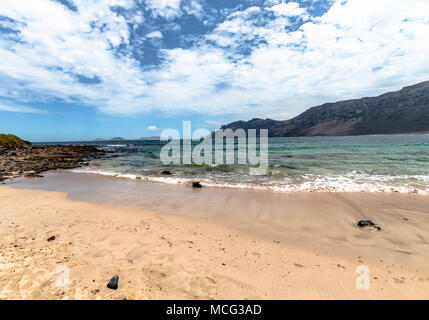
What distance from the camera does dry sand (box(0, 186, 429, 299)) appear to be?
290 centimetres

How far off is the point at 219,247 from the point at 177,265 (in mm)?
1082

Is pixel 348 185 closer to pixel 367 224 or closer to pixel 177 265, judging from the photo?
pixel 367 224

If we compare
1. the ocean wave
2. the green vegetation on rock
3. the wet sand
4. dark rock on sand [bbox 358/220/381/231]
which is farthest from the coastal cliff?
dark rock on sand [bbox 358/220/381/231]

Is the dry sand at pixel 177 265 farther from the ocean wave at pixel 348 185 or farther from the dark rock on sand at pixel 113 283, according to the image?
the ocean wave at pixel 348 185

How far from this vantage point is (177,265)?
3.61 meters

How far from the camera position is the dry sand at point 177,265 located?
114 inches

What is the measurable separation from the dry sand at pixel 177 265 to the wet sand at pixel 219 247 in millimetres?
19

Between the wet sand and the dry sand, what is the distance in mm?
19

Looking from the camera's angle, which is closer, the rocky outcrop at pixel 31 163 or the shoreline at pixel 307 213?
the shoreline at pixel 307 213

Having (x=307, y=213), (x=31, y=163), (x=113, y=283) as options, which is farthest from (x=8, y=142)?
(x=307, y=213)

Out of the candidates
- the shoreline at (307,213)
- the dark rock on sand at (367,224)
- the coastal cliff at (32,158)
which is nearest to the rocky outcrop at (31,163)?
the coastal cliff at (32,158)

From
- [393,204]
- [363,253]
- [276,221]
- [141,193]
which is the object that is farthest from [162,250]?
[393,204]

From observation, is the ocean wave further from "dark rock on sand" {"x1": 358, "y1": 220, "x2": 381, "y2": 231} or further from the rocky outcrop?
the rocky outcrop
